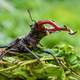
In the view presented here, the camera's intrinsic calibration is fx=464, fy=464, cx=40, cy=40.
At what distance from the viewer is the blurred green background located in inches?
139

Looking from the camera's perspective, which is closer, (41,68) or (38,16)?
(41,68)

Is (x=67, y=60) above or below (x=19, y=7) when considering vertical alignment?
below

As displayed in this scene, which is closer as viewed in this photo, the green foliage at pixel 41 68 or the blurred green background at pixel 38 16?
the green foliage at pixel 41 68

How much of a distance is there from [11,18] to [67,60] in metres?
2.63

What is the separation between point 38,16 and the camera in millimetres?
4660

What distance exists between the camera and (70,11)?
18.7ft

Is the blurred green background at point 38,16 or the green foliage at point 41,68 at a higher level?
the blurred green background at point 38,16

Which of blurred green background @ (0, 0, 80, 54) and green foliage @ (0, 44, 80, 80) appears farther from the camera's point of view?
blurred green background @ (0, 0, 80, 54)

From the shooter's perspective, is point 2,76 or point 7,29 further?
point 7,29

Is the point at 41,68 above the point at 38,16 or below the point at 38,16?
below

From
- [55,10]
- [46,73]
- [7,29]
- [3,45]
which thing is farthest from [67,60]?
[55,10]

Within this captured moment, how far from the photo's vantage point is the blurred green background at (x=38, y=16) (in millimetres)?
3535

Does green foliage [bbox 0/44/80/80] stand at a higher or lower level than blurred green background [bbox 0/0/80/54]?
lower

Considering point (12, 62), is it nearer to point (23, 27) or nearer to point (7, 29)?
point (7, 29)
